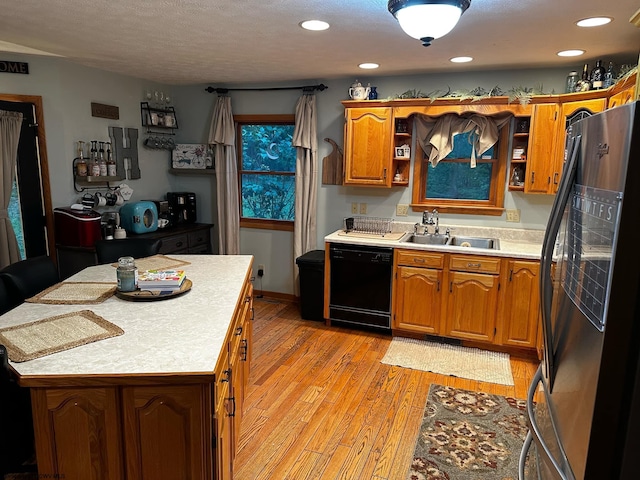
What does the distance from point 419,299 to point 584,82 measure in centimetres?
213

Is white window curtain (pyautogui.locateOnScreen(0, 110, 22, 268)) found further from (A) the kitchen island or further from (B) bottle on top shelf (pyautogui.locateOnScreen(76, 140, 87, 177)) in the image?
(A) the kitchen island

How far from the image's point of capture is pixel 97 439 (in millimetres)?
1473

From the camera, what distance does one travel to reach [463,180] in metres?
4.20

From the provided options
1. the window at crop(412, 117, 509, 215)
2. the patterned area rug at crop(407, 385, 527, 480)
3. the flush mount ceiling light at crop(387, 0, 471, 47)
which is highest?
the flush mount ceiling light at crop(387, 0, 471, 47)

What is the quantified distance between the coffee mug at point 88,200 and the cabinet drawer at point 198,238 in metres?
1.05

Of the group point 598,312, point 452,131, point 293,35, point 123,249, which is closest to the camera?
point 598,312

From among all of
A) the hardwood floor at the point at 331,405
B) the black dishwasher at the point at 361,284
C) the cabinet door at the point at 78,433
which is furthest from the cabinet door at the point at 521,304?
the cabinet door at the point at 78,433

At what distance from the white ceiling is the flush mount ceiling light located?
1.27 feet

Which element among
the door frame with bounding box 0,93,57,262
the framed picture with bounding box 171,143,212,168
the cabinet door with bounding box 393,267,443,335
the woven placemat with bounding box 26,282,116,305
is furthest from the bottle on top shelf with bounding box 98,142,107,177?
the cabinet door with bounding box 393,267,443,335

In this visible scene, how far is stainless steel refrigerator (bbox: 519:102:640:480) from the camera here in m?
0.86

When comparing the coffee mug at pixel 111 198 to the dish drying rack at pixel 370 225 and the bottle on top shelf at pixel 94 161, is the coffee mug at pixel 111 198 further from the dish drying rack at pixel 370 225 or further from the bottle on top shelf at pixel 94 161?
the dish drying rack at pixel 370 225

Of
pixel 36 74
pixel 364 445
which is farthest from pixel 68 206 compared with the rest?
pixel 364 445

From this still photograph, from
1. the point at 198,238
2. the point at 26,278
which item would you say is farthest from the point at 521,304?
the point at 26,278

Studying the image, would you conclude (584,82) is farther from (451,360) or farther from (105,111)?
(105,111)
